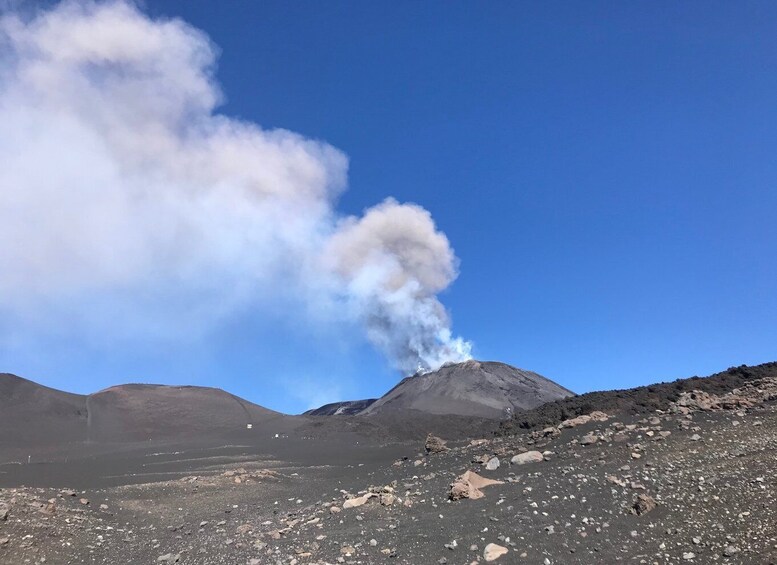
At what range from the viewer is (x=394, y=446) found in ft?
145

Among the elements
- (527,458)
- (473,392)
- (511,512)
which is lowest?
(511,512)

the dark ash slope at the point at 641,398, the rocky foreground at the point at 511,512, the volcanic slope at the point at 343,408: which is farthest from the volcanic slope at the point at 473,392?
the rocky foreground at the point at 511,512

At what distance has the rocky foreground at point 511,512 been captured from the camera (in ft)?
36.3

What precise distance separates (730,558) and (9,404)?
60876 millimetres

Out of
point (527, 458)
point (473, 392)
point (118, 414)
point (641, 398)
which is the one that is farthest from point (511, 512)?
point (473, 392)

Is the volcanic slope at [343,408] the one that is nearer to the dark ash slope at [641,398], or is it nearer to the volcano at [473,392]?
the volcano at [473,392]

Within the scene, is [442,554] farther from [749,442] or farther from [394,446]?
[394,446]

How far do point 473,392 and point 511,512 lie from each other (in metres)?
64.5

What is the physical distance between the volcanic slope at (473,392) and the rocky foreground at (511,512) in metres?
50.6

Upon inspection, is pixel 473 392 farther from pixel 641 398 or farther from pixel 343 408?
pixel 641 398

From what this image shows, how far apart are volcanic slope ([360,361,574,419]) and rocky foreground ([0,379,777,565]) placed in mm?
50601

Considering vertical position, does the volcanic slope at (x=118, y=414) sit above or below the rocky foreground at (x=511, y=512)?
above

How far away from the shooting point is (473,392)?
2997 inches

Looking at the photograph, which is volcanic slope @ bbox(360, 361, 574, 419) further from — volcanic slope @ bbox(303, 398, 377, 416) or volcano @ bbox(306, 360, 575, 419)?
volcanic slope @ bbox(303, 398, 377, 416)
